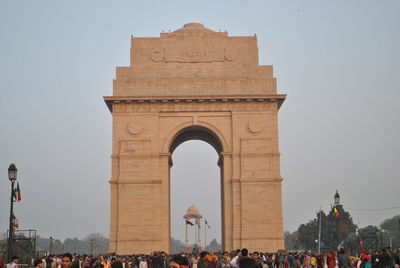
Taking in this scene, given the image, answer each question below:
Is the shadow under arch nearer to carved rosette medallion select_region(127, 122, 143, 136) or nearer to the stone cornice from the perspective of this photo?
the stone cornice

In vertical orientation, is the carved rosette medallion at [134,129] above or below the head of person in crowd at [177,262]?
above

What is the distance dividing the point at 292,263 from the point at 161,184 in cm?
1240

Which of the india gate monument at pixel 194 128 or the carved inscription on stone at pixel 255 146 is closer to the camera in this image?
the india gate monument at pixel 194 128

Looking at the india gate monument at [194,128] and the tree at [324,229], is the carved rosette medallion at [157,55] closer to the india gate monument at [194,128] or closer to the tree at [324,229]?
the india gate monument at [194,128]

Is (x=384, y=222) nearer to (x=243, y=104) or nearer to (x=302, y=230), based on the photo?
(x=302, y=230)

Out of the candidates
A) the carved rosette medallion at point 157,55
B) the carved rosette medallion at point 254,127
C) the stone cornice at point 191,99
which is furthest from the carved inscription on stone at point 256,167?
the carved rosette medallion at point 157,55

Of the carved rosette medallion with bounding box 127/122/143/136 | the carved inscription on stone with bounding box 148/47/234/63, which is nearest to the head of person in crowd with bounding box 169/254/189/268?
the carved rosette medallion with bounding box 127/122/143/136

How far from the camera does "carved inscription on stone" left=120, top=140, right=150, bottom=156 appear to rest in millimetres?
38719

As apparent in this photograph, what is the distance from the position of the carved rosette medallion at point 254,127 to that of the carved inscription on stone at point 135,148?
253 inches

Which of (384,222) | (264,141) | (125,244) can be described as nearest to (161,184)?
(125,244)

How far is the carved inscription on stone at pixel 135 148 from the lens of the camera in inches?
1524

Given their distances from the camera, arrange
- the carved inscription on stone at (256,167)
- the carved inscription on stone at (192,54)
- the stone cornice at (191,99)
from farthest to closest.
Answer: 1. the carved inscription on stone at (192,54)
2. the stone cornice at (191,99)
3. the carved inscription on stone at (256,167)

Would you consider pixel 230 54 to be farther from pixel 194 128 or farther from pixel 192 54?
pixel 194 128

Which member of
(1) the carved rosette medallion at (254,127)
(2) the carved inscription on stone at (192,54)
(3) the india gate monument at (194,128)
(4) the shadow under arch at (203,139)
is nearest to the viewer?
(3) the india gate monument at (194,128)
